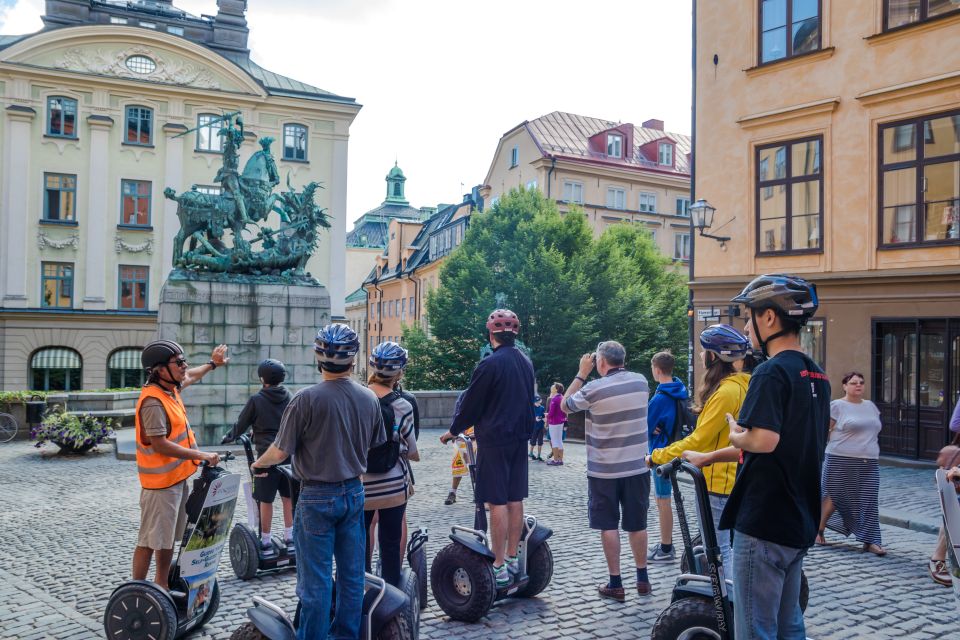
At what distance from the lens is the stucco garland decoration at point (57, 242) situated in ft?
113

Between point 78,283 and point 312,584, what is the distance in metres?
35.2

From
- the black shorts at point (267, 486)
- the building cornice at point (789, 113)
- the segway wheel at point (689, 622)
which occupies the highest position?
the building cornice at point (789, 113)

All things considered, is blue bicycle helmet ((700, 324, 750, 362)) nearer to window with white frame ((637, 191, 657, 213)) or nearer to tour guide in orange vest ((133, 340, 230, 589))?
tour guide in orange vest ((133, 340, 230, 589))

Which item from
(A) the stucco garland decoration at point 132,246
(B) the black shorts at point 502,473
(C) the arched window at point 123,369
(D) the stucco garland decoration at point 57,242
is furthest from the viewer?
(A) the stucco garland decoration at point 132,246

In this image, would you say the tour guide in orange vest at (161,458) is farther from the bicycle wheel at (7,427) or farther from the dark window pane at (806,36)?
the dark window pane at (806,36)

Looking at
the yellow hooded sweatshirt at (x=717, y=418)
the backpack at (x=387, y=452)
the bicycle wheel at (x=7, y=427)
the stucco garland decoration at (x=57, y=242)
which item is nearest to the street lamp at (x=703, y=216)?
the yellow hooded sweatshirt at (x=717, y=418)

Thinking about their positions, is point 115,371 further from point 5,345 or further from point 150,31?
point 150,31

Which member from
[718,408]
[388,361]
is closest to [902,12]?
[718,408]

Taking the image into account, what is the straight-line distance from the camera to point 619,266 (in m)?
32.3

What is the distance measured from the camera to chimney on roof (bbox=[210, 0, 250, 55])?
38.7 metres

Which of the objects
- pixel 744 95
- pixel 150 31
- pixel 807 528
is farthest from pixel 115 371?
pixel 807 528

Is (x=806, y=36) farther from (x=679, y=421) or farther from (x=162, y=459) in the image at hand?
(x=162, y=459)

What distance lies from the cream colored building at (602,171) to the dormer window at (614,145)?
0.18 ft

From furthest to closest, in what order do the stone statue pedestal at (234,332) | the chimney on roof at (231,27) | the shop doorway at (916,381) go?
the chimney on roof at (231,27), the stone statue pedestal at (234,332), the shop doorway at (916,381)
